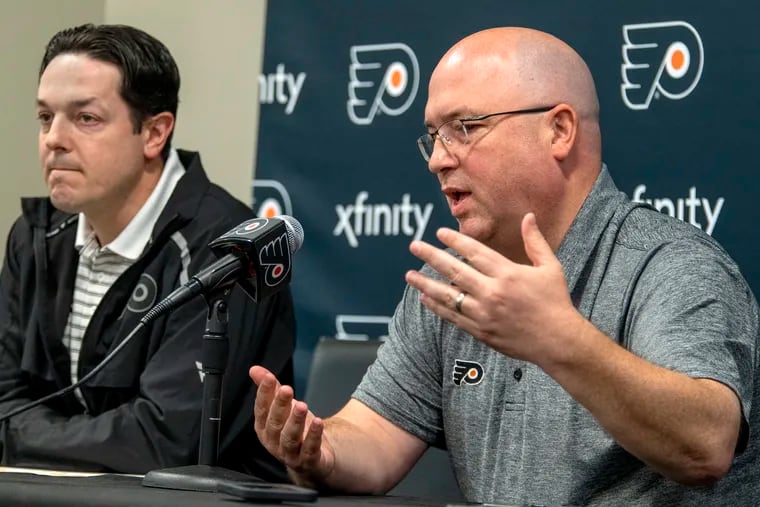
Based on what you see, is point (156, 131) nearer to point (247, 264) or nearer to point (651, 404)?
point (247, 264)

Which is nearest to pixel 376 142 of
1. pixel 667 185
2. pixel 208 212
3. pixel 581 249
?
pixel 208 212

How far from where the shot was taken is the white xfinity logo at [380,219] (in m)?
3.23

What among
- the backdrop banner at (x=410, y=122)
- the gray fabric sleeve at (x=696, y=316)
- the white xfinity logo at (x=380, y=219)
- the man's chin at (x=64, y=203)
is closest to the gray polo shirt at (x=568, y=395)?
the gray fabric sleeve at (x=696, y=316)

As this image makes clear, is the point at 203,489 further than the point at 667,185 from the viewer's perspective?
No

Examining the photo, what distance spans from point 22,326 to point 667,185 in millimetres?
1545

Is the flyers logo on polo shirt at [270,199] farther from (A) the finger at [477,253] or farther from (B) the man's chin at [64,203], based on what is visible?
(A) the finger at [477,253]

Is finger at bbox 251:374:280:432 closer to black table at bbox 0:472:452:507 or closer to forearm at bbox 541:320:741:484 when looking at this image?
black table at bbox 0:472:452:507

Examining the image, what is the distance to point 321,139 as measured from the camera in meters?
3.43

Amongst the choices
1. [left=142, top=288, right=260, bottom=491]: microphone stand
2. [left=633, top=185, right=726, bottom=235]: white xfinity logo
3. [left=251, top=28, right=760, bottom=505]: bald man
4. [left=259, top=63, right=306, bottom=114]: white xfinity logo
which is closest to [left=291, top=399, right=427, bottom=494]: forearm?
[left=251, top=28, right=760, bottom=505]: bald man

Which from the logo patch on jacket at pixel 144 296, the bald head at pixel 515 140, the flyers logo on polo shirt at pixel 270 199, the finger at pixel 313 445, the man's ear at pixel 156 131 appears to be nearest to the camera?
the finger at pixel 313 445

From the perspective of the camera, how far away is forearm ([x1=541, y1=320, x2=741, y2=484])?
1.67m

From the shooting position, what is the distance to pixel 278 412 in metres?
1.90

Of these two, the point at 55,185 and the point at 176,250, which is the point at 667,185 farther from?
the point at 55,185

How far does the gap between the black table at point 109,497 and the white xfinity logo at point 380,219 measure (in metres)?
1.60
